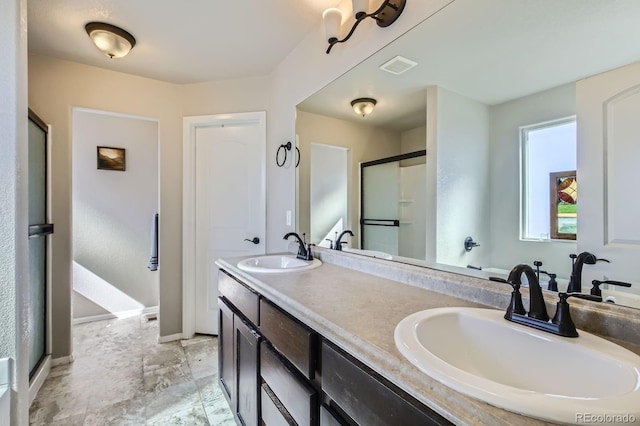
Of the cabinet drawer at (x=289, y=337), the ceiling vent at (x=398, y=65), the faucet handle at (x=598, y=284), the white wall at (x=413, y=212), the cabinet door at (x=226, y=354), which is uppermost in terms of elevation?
the ceiling vent at (x=398, y=65)

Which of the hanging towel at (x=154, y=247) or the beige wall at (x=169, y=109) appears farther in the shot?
the hanging towel at (x=154, y=247)

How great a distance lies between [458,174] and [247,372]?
128cm

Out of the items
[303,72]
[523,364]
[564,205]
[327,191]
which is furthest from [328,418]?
[303,72]

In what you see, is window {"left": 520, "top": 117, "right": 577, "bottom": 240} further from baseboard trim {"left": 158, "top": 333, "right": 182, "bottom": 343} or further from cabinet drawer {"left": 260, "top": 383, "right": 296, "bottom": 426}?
baseboard trim {"left": 158, "top": 333, "right": 182, "bottom": 343}

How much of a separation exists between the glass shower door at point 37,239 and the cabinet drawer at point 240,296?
1.27m

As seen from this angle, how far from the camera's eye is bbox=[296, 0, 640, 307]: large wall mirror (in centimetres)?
84

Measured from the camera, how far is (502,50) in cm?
100

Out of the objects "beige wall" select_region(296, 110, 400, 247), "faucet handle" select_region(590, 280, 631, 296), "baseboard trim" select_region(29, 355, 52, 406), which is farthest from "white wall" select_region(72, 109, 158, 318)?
"faucet handle" select_region(590, 280, 631, 296)

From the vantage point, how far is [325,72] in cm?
184

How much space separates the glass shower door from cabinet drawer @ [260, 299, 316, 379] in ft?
5.73

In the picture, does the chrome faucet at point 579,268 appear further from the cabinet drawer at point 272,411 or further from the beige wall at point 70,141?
the beige wall at point 70,141

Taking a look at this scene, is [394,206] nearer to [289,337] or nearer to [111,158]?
[289,337]

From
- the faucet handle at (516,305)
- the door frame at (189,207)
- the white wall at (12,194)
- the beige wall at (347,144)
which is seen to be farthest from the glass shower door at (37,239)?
the faucet handle at (516,305)

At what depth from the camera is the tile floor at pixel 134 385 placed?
5.56 ft
